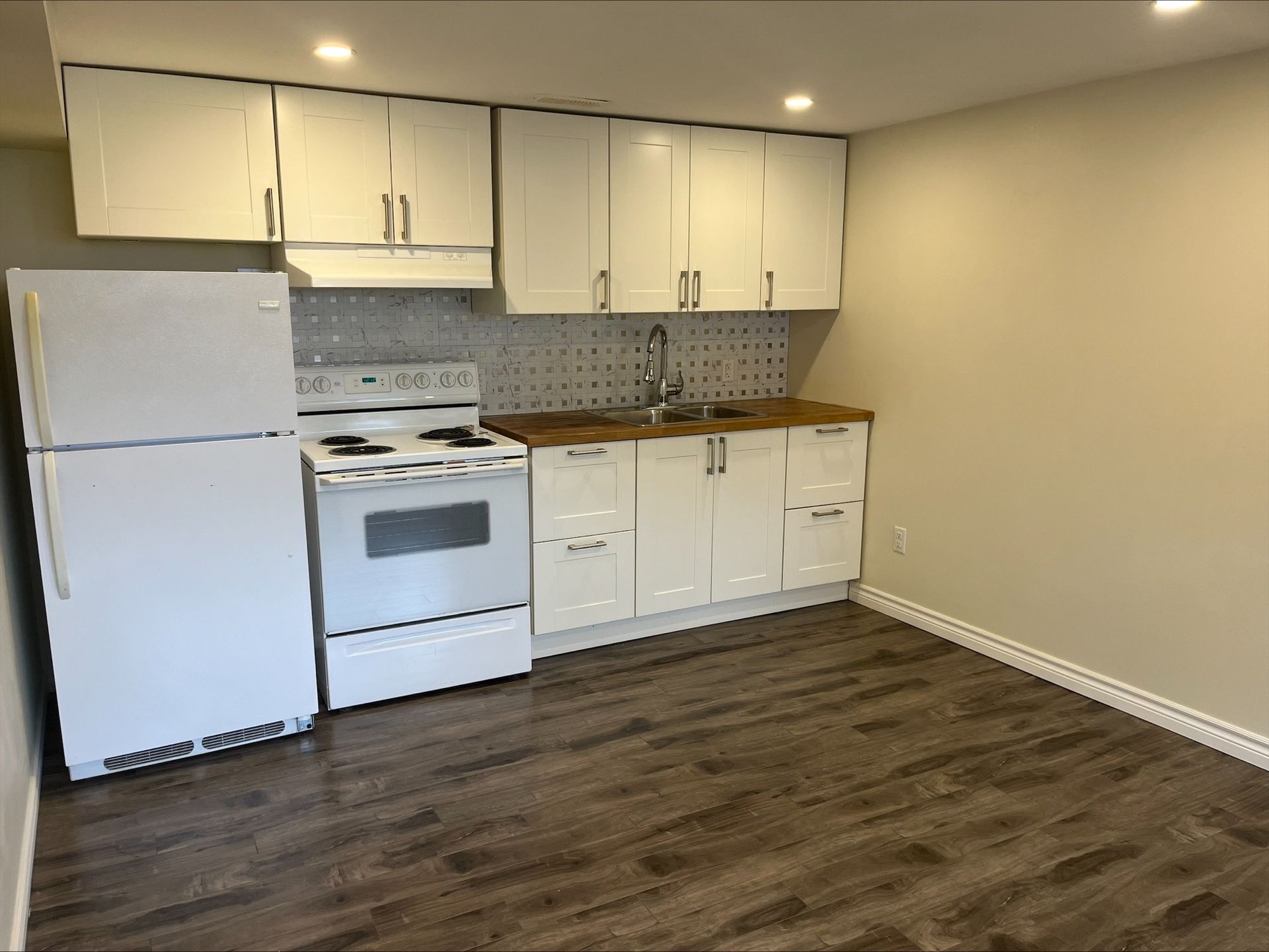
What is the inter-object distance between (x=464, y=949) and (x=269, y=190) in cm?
251

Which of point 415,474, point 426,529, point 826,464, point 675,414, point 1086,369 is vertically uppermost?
point 1086,369

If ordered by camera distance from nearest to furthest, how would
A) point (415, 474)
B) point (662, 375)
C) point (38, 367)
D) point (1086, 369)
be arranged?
point (38, 367) < point (415, 474) < point (1086, 369) < point (662, 375)

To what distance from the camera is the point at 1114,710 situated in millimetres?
3260

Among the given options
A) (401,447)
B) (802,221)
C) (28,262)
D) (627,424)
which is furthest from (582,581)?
(28,262)

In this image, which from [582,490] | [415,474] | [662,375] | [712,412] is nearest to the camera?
[415,474]

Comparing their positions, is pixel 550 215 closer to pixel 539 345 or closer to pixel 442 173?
pixel 442 173

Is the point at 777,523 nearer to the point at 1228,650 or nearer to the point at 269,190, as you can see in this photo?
the point at 1228,650

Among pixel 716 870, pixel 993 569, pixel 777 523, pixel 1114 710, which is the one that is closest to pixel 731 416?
pixel 777 523

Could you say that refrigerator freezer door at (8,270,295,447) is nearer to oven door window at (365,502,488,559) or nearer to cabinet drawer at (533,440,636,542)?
oven door window at (365,502,488,559)

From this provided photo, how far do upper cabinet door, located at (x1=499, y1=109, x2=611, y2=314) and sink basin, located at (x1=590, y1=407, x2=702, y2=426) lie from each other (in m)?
0.56

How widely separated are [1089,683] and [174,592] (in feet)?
10.4

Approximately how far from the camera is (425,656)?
3.32 meters

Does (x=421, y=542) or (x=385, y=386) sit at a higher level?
(x=385, y=386)

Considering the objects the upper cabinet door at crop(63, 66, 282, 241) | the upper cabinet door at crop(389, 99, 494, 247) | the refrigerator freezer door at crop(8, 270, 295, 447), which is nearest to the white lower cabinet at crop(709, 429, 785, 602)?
the upper cabinet door at crop(389, 99, 494, 247)
